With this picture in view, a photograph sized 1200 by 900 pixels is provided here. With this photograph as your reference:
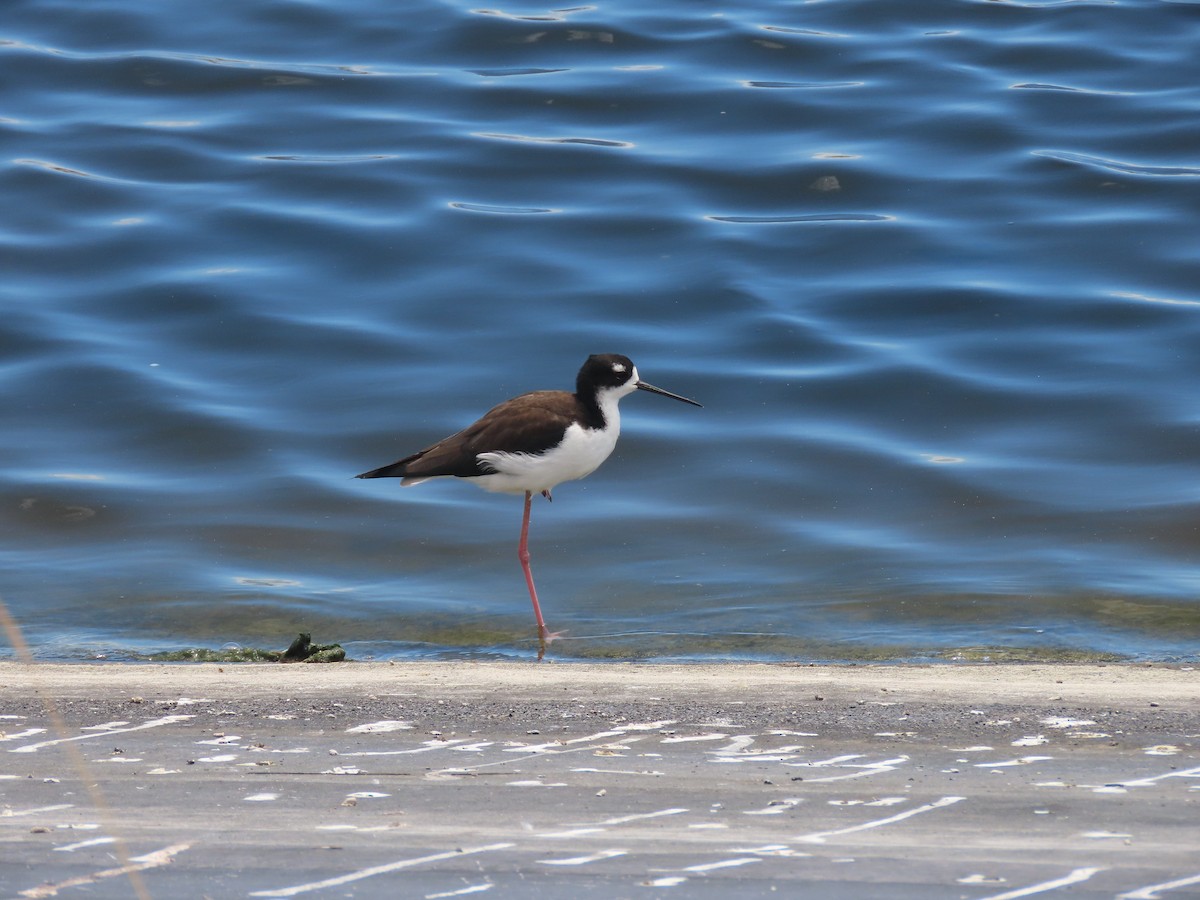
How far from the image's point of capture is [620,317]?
1377 centimetres

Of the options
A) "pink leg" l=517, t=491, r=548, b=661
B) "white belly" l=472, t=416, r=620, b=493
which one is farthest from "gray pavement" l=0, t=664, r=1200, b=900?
"white belly" l=472, t=416, r=620, b=493

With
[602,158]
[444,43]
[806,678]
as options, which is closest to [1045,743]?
[806,678]

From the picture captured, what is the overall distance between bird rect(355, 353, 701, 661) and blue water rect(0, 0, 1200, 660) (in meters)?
0.70

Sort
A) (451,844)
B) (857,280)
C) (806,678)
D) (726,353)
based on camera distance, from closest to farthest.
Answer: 1. (451,844)
2. (806,678)
3. (726,353)
4. (857,280)

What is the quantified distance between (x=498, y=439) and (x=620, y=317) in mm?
5123

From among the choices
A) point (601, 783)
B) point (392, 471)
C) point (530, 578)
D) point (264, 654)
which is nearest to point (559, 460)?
point (530, 578)

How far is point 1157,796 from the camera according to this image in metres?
4.89

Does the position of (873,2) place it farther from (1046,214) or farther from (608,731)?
(608,731)

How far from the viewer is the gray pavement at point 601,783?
4.27 metres

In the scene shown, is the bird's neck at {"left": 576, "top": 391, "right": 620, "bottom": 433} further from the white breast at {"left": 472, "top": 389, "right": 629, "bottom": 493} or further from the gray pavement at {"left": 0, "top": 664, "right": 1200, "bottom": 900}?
the gray pavement at {"left": 0, "top": 664, "right": 1200, "bottom": 900}

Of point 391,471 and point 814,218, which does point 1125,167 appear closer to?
point 814,218

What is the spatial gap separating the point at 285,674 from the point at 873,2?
52.0 ft

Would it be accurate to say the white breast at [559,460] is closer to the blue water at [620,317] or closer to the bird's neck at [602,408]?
the bird's neck at [602,408]

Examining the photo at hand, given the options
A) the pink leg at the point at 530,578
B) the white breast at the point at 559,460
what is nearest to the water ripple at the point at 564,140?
the pink leg at the point at 530,578
